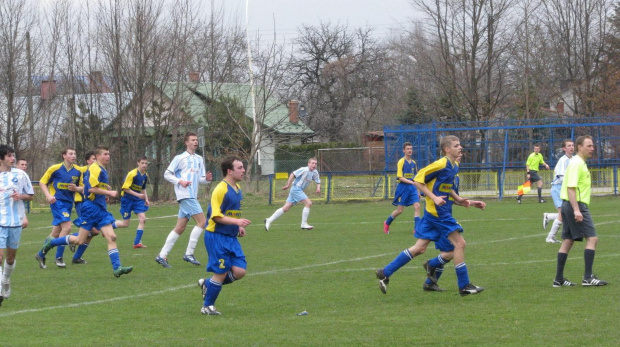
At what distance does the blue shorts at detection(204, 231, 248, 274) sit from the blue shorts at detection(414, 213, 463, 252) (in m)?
2.12

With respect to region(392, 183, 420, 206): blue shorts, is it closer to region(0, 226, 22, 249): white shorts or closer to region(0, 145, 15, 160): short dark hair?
region(0, 226, 22, 249): white shorts

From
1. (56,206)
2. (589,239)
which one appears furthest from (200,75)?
(589,239)

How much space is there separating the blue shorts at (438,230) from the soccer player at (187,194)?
4477mm

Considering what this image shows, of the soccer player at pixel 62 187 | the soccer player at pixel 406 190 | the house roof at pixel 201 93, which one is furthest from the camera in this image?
the house roof at pixel 201 93

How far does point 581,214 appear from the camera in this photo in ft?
29.3

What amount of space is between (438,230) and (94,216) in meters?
5.08

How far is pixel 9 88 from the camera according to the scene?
106 ft

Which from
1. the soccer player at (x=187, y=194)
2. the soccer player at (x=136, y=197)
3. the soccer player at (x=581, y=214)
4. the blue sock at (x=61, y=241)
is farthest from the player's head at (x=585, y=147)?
the soccer player at (x=136, y=197)

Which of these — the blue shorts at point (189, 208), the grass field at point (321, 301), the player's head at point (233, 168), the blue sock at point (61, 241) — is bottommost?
the grass field at point (321, 301)

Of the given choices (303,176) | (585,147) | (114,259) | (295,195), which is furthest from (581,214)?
(295,195)

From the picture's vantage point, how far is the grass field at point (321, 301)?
6.77 meters

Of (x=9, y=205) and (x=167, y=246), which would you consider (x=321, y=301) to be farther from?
(x=167, y=246)

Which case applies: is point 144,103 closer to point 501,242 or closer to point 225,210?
point 501,242

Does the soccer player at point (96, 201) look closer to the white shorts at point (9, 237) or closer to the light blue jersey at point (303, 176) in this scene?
the white shorts at point (9, 237)
